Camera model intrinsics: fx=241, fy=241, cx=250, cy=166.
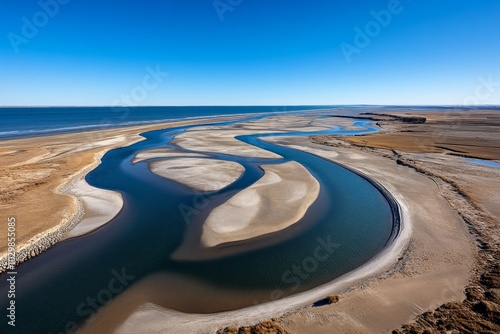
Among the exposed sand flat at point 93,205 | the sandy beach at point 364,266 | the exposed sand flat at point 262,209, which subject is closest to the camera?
the sandy beach at point 364,266

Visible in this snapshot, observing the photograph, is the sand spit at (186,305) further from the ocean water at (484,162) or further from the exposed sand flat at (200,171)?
the ocean water at (484,162)

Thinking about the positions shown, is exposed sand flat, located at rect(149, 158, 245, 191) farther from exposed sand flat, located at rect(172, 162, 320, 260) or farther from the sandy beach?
exposed sand flat, located at rect(172, 162, 320, 260)

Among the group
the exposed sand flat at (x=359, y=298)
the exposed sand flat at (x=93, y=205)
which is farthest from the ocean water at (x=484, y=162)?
the exposed sand flat at (x=93, y=205)

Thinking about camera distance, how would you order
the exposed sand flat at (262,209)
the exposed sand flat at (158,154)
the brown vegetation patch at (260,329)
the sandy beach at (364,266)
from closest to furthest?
the brown vegetation patch at (260,329) < the sandy beach at (364,266) < the exposed sand flat at (262,209) < the exposed sand flat at (158,154)

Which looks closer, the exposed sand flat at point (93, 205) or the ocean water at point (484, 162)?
the exposed sand flat at point (93, 205)

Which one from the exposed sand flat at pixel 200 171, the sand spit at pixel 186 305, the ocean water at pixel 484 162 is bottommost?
the sand spit at pixel 186 305

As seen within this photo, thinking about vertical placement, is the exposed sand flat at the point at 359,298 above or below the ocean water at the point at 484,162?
below

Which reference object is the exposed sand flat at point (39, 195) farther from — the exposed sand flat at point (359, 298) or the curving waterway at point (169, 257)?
the exposed sand flat at point (359, 298)
